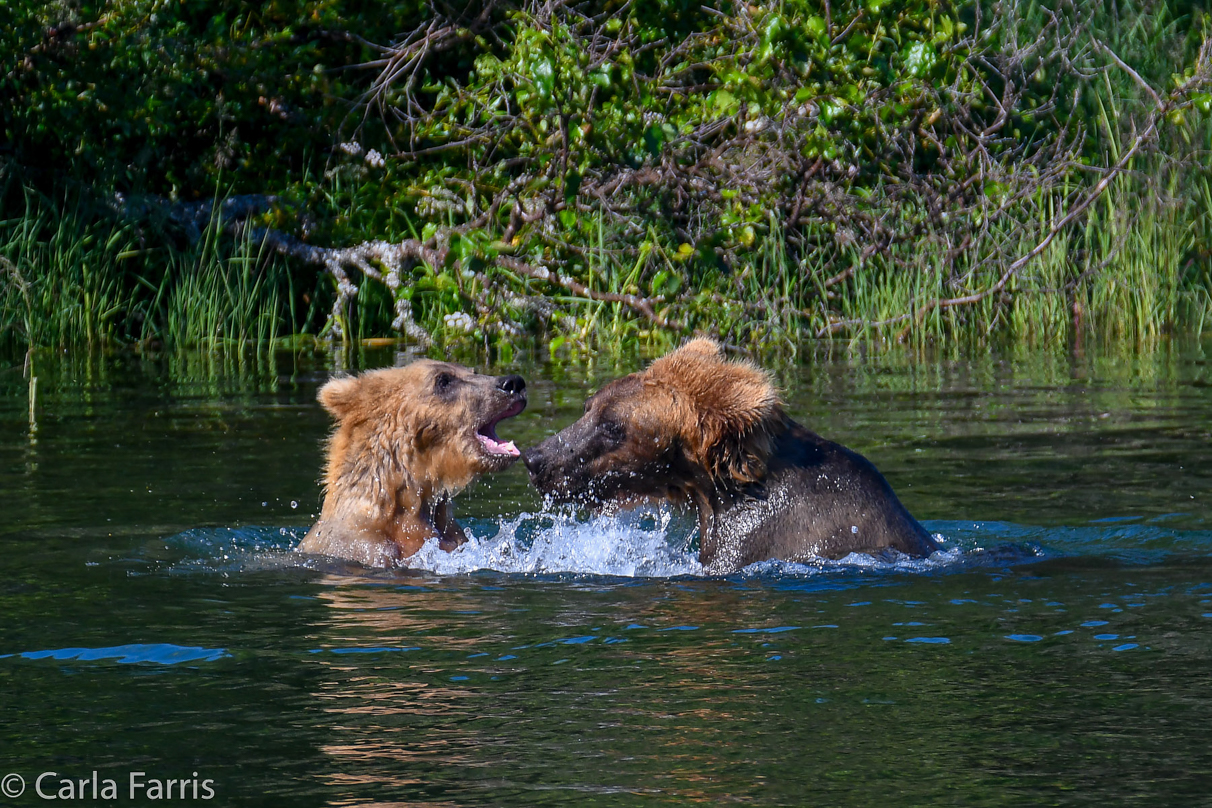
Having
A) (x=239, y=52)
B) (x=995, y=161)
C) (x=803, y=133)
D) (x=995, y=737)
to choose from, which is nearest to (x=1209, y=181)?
(x=995, y=161)

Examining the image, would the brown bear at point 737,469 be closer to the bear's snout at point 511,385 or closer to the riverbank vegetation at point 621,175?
the bear's snout at point 511,385

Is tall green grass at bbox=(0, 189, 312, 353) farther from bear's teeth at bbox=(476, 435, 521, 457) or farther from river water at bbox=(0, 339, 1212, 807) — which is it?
bear's teeth at bbox=(476, 435, 521, 457)

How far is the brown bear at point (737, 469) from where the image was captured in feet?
19.9

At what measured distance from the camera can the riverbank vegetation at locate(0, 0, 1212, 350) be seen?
1470 cm

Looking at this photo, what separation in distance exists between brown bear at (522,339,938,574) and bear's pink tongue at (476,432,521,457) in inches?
46.5

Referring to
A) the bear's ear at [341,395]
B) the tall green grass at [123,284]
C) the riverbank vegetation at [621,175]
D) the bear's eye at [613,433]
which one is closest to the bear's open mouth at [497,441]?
the bear's ear at [341,395]

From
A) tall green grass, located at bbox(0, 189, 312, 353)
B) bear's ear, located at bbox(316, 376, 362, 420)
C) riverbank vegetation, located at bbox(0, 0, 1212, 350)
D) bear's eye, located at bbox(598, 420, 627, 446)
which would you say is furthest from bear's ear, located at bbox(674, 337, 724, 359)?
tall green grass, located at bbox(0, 189, 312, 353)

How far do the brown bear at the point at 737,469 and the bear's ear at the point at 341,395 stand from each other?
1545 mm

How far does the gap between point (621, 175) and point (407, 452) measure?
28.8 feet

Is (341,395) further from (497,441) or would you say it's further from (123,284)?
(123,284)

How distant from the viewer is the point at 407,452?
7.28 metres

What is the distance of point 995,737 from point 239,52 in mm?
13296

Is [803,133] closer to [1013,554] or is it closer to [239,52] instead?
[239,52]

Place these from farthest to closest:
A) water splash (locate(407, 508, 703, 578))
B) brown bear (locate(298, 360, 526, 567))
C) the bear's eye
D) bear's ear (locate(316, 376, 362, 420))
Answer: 1. bear's ear (locate(316, 376, 362, 420))
2. brown bear (locate(298, 360, 526, 567))
3. water splash (locate(407, 508, 703, 578))
4. the bear's eye
